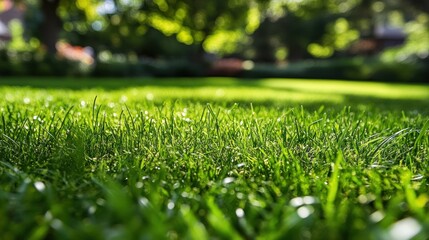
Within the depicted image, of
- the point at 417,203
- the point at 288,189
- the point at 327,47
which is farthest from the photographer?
the point at 327,47

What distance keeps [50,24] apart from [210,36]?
18.9 metres

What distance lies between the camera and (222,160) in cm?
184

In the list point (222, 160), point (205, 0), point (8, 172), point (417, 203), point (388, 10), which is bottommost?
point (8, 172)

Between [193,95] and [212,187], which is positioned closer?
[212,187]

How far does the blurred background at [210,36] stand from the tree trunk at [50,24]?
0.14ft

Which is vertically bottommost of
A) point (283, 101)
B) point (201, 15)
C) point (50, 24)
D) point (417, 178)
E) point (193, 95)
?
point (417, 178)

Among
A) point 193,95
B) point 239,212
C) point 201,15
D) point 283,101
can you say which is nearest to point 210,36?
point 201,15

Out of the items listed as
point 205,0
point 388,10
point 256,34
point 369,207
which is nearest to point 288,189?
point 369,207

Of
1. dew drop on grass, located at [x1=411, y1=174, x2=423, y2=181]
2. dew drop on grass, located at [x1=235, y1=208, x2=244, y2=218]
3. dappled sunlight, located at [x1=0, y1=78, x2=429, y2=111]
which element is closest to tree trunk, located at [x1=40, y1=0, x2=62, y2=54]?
dappled sunlight, located at [x1=0, y1=78, x2=429, y2=111]

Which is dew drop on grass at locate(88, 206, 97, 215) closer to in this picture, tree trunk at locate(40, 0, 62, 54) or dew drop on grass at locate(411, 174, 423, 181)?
dew drop on grass at locate(411, 174, 423, 181)

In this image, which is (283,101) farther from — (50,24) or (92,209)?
(50,24)

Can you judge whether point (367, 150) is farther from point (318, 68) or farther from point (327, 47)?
point (327, 47)

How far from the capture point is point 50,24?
20.9 m

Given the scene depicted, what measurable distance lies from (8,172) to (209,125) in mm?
1015
